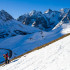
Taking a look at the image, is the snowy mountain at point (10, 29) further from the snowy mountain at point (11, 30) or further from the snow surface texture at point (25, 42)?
the snow surface texture at point (25, 42)

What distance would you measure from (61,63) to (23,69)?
420cm

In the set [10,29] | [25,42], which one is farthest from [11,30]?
[25,42]

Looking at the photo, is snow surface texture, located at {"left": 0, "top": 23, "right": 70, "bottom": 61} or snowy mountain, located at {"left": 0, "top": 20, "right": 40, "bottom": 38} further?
snowy mountain, located at {"left": 0, "top": 20, "right": 40, "bottom": 38}

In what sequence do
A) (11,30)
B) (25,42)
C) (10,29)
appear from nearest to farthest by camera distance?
(25,42), (11,30), (10,29)

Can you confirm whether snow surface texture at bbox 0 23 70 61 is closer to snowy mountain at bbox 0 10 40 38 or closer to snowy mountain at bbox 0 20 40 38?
snowy mountain at bbox 0 20 40 38

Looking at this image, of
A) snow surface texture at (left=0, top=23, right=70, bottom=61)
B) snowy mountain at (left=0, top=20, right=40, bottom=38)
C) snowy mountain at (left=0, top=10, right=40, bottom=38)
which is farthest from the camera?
snowy mountain at (left=0, top=10, right=40, bottom=38)

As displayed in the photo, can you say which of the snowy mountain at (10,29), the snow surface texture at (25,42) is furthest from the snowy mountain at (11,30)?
the snow surface texture at (25,42)

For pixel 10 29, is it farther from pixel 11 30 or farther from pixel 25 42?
pixel 25 42

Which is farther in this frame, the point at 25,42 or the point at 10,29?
the point at 10,29

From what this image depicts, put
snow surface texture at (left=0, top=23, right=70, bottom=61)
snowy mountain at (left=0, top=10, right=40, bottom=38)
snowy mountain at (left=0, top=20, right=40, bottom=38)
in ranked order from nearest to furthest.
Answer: snow surface texture at (left=0, top=23, right=70, bottom=61)
snowy mountain at (left=0, top=20, right=40, bottom=38)
snowy mountain at (left=0, top=10, right=40, bottom=38)

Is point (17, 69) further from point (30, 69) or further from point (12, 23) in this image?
point (12, 23)

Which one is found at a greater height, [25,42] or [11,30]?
[11,30]

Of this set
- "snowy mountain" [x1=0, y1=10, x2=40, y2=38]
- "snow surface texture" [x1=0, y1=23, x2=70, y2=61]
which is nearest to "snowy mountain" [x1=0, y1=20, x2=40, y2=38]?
"snowy mountain" [x1=0, y1=10, x2=40, y2=38]

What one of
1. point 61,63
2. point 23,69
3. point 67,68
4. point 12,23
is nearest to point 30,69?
point 23,69
